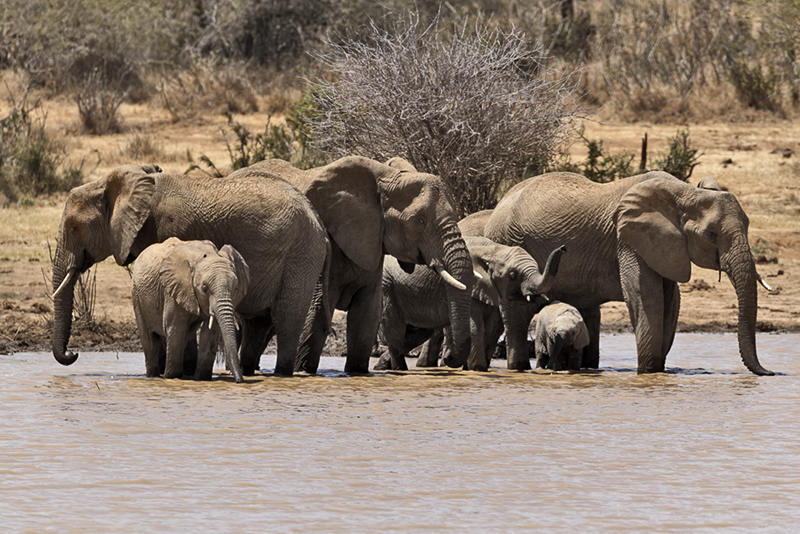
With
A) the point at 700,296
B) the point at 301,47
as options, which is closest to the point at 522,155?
the point at 700,296

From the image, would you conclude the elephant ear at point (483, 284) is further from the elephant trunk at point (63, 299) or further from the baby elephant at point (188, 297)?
the elephant trunk at point (63, 299)

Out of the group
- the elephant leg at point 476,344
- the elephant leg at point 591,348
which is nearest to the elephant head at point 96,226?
the elephant leg at point 476,344

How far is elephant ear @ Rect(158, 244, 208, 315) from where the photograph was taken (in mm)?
8875

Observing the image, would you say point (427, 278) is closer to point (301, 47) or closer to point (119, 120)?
point (119, 120)

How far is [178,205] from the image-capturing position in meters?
9.68

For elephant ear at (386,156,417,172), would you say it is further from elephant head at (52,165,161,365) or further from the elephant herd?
elephant head at (52,165,161,365)

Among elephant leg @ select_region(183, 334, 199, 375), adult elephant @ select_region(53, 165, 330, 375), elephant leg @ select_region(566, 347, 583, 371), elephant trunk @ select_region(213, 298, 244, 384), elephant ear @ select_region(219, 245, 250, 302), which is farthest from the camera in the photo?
elephant leg @ select_region(566, 347, 583, 371)

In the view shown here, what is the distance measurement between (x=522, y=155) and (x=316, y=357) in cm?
596

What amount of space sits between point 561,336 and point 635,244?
958 mm

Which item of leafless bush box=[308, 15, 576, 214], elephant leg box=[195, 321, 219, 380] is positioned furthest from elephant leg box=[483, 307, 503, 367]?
leafless bush box=[308, 15, 576, 214]

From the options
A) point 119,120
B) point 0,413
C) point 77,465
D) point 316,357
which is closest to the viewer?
point 77,465

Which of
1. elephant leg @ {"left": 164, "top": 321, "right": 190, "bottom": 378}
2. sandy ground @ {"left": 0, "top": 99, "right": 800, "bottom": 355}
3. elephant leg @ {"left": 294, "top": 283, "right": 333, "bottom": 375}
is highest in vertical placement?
elephant leg @ {"left": 164, "top": 321, "right": 190, "bottom": 378}

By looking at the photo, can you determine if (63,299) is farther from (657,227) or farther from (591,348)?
(657,227)

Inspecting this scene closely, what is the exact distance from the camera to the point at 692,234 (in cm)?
1045
